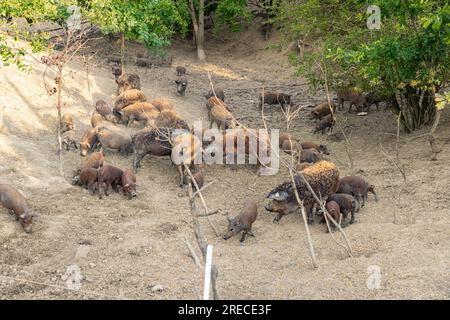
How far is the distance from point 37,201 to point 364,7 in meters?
8.35

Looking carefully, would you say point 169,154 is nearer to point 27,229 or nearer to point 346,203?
point 27,229

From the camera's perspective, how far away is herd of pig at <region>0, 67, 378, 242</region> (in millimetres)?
8586

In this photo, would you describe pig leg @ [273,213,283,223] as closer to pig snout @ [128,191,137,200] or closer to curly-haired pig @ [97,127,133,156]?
pig snout @ [128,191,137,200]

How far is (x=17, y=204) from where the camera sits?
8.05 m

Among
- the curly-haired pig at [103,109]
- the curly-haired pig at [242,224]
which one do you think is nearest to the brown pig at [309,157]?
the curly-haired pig at [242,224]

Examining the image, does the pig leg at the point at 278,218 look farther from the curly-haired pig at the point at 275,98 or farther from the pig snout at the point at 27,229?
the curly-haired pig at the point at 275,98

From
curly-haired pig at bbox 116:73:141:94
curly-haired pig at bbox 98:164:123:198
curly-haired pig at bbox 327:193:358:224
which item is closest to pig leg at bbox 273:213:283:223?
curly-haired pig at bbox 327:193:358:224

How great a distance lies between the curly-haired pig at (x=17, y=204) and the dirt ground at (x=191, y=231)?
0.18 meters

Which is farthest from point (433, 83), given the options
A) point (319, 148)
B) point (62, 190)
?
point (62, 190)

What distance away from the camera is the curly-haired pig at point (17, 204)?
7977 millimetres

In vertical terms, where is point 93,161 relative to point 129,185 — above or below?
above

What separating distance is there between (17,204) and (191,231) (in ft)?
8.53

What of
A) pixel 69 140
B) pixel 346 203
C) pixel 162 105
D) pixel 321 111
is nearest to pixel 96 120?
pixel 69 140

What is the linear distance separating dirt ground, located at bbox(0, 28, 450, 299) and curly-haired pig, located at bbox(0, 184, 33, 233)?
0.58 feet
